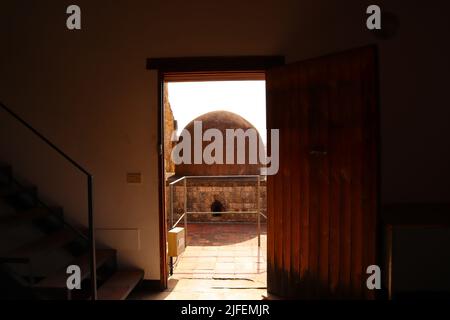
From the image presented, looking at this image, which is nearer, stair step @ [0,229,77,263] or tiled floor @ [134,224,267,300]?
stair step @ [0,229,77,263]

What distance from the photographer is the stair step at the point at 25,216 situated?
279cm

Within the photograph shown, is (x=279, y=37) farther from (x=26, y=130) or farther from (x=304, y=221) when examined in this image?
(x=26, y=130)

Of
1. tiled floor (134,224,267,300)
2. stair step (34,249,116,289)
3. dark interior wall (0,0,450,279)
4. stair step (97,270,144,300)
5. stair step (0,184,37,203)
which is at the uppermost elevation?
dark interior wall (0,0,450,279)

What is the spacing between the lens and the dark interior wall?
329 cm

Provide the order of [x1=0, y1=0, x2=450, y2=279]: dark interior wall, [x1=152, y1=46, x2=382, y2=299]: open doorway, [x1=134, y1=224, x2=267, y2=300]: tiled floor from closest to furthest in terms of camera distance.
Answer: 1. [x1=152, y1=46, x2=382, y2=299]: open doorway
2. [x1=0, y1=0, x2=450, y2=279]: dark interior wall
3. [x1=134, y1=224, x2=267, y2=300]: tiled floor

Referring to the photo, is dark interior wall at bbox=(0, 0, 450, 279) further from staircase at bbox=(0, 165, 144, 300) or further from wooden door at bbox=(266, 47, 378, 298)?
wooden door at bbox=(266, 47, 378, 298)

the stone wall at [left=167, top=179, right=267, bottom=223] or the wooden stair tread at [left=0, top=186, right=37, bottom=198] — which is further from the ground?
the wooden stair tread at [left=0, top=186, right=37, bottom=198]

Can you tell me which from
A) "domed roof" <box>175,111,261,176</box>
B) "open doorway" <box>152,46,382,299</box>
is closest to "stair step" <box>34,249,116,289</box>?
"open doorway" <box>152,46,382,299</box>

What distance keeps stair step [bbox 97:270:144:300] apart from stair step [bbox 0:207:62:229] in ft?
2.75

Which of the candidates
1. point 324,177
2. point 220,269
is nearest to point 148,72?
point 324,177

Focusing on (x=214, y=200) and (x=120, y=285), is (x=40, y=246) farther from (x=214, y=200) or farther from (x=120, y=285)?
(x=214, y=200)

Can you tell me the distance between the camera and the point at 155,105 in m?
3.53

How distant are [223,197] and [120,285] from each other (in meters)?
4.38

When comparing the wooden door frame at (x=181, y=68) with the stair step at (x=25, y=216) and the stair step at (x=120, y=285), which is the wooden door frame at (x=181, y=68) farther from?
the stair step at (x=25, y=216)
